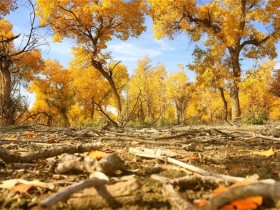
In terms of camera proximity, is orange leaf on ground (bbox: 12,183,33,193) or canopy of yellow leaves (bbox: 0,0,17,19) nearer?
orange leaf on ground (bbox: 12,183,33,193)

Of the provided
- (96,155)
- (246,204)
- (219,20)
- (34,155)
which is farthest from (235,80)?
(246,204)

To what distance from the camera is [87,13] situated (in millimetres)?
26328

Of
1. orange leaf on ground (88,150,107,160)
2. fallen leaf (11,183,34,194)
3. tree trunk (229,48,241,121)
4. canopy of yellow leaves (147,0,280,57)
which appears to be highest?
canopy of yellow leaves (147,0,280,57)

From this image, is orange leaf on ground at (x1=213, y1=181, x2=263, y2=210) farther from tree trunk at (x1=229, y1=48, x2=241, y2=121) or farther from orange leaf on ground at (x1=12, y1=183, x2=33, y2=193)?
tree trunk at (x1=229, y1=48, x2=241, y2=121)

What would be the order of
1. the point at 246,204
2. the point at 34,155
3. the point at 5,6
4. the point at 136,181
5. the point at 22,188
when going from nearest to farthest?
the point at 246,204 < the point at 136,181 < the point at 22,188 < the point at 34,155 < the point at 5,6

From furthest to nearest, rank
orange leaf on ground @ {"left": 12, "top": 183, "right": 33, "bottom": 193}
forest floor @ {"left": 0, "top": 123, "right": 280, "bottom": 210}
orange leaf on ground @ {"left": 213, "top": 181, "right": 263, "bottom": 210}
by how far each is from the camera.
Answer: orange leaf on ground @ {"left": 12, "top": 183, "right": 33, "bottom": 193} < forest floor @ {"left": 0, "top": 123, "right": 280, "bottom": 210} < orange leaf on ground @ {"left": 213, "top": 181, "right": 263, "bottom": 210}

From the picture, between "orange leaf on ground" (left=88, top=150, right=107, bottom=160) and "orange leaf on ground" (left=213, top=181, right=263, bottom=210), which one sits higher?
"orange leaf on ground" (left=88, top=150, right=107, bottom=160)

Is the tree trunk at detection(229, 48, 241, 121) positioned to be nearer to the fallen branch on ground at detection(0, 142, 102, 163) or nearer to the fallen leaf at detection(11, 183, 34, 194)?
the fallen branch on ground at detection(0, 142, 102, 163)

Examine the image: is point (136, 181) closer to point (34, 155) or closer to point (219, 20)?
point (34, 155)

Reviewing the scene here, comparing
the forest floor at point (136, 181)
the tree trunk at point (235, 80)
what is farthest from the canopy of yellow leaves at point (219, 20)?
the forest floor at point (136, 181)

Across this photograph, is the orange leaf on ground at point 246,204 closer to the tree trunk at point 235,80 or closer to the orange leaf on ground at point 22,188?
the orange leaf on ground at point 22,188

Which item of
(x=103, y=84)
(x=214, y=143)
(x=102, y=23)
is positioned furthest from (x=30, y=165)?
(x=103, y=84)

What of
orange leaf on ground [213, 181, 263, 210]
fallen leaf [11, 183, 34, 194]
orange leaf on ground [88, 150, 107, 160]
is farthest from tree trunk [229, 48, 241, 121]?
orange leaf on ground [213, 181, 263, 210]

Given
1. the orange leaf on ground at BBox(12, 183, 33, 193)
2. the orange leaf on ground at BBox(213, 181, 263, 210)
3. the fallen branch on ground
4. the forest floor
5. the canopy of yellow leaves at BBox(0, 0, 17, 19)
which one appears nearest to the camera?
the orange leaf on ground at BBox(213, 181, 263, 210)
